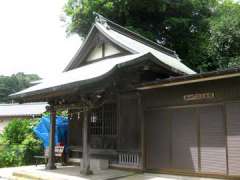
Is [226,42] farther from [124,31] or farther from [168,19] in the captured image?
[124,31]

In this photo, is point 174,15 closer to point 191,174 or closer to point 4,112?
point 4,112

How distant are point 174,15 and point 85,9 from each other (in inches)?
307

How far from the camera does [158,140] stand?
34.7 ft

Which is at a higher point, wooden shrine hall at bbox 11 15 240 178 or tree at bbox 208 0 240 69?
tree at bbox 208 0 240 69

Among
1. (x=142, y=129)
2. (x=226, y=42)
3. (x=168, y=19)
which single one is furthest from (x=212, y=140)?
(x=168, y=19)

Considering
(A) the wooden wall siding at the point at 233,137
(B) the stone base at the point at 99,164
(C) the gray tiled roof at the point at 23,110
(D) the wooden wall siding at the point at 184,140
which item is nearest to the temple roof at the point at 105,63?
(D) the wooden wall siding at the point at 184,140

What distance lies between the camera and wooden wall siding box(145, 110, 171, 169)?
10.3 metres

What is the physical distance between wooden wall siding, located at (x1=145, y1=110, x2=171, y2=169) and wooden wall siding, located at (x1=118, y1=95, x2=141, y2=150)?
0.68 meters

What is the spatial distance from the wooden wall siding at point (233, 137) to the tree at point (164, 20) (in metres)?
16.4

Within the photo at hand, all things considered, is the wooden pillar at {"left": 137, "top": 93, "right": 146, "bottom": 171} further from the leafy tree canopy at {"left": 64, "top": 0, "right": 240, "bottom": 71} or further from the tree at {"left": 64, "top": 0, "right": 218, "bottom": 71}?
the tree at {"left": 64, "top": 0, "right": 218, "bottom": 71}

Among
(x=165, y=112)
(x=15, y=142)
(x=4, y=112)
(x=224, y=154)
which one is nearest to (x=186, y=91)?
(x=165, y=112)

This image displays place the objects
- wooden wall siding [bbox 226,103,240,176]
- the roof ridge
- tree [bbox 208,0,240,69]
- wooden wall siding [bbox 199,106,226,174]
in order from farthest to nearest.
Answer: tree [bbox 208,0,240,69], the roof ridge, wooden wall siding [bbox 199,106,226,174], wooden wall siding [bbox 226,103,240,176]

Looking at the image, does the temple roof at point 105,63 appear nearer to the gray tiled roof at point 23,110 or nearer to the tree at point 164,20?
the tree at point 164,20

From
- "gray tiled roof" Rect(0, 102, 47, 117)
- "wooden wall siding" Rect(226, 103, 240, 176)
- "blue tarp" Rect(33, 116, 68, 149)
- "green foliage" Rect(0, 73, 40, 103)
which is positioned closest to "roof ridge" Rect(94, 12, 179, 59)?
"blue tarp" Rect(33, 116, 68, 149)
